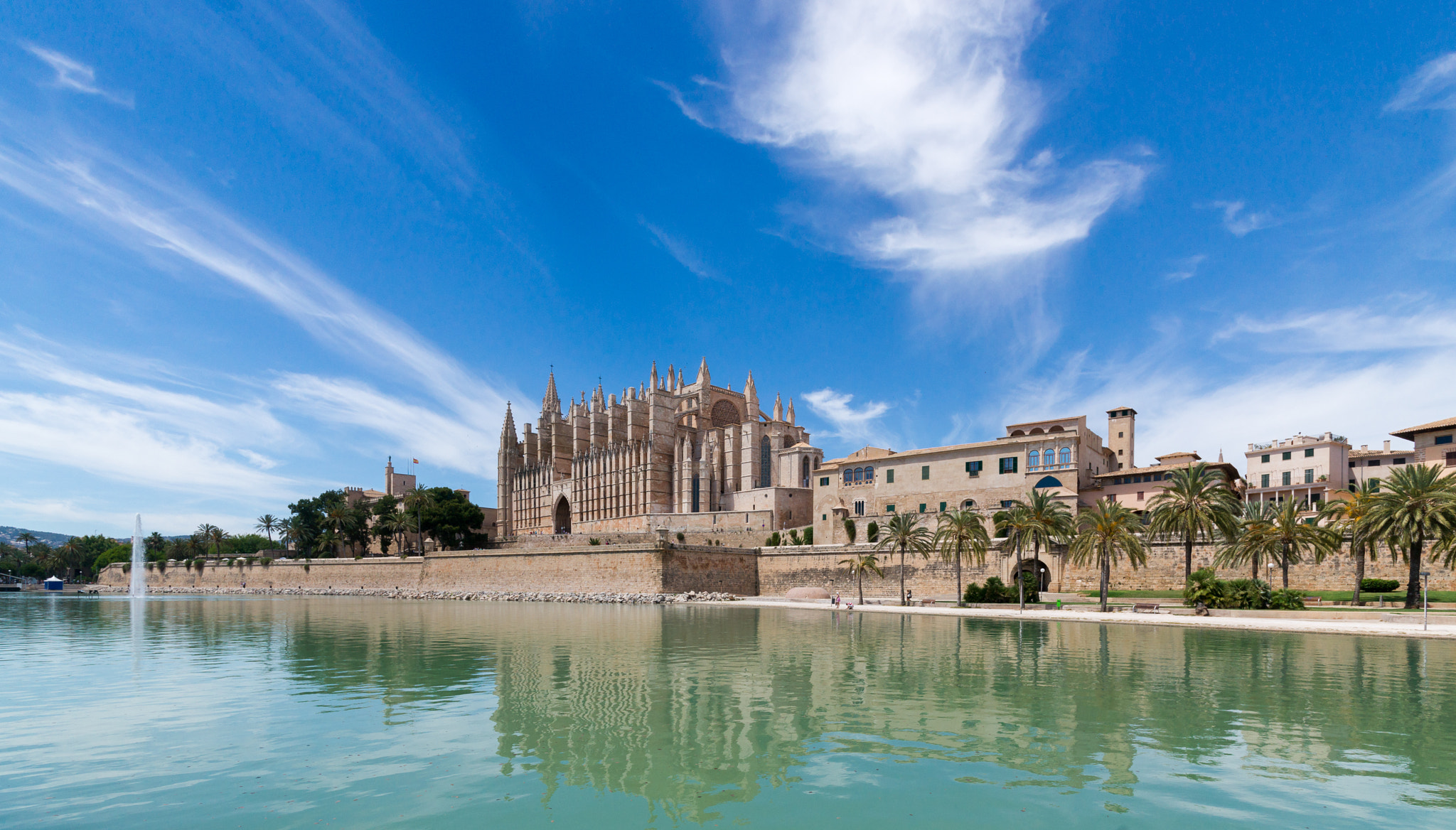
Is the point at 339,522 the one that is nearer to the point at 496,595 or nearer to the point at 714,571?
the point at 496,595

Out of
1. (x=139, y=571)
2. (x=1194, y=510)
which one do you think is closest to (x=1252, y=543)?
(x=1194, y=510)

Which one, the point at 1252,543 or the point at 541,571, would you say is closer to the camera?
the point at 1252,543

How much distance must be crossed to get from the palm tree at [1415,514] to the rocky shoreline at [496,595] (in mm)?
39103

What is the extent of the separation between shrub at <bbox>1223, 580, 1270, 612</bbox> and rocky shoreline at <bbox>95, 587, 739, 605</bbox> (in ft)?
109

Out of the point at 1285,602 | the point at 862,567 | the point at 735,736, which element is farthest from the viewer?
the point at 862,567

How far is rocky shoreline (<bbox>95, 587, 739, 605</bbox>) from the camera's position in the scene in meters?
61.4

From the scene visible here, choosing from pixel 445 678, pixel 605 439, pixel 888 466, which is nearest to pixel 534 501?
pixel 605 439

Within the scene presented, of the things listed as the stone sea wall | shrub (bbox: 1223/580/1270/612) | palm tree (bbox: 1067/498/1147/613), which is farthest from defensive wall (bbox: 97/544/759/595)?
shrub (bbox: 1223/580/1270/612)

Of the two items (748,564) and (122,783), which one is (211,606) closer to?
(748,564)

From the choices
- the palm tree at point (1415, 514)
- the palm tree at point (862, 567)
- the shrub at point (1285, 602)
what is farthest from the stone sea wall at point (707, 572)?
the shrub at point (1285, 602)

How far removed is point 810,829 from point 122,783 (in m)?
9.35

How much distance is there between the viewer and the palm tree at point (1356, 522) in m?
37.3

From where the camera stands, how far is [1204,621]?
3625 centimetres

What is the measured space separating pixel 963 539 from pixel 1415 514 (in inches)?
868
